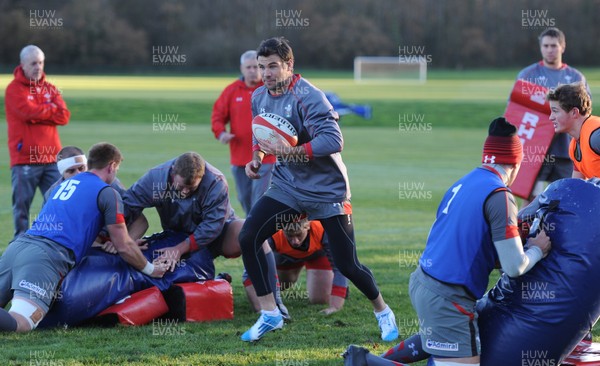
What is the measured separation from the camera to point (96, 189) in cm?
717

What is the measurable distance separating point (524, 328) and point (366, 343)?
5.55 ft

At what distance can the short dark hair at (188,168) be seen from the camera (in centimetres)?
743

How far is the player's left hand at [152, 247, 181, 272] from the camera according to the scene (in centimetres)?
768

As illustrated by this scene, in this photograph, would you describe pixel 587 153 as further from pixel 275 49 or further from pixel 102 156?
pixel 102 156

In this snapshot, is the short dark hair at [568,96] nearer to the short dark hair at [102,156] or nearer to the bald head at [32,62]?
the short dark hair at [102,156]

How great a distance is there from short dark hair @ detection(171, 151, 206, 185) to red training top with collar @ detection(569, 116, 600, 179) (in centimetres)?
315

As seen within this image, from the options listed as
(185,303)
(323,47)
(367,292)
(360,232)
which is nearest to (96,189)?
(185,303)
